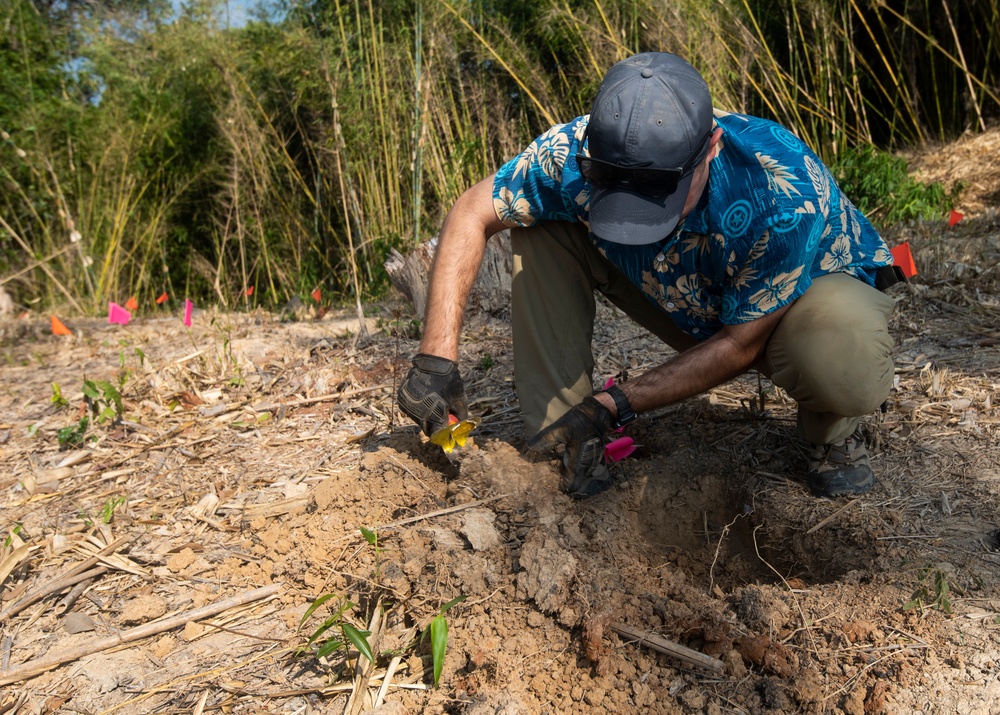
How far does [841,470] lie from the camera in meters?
1.96

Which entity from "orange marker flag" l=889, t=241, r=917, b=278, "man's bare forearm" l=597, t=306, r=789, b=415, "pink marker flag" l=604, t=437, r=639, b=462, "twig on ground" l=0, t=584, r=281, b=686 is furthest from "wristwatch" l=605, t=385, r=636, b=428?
"orange marker flag" l=889, t=241, r=917, b=278

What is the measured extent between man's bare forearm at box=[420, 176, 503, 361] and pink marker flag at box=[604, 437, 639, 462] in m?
0.54

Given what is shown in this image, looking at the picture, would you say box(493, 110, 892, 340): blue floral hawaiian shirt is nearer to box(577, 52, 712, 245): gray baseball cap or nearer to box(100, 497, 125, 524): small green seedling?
box(577, 52, 712, 245): gray baseball cap

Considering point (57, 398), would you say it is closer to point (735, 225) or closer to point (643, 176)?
point (643, 176)

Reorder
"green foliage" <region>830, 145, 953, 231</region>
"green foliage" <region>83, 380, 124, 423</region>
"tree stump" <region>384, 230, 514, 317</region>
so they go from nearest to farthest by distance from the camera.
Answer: "green foliage" <region>83, 380, 124, 423</region> < "tree stump" <region>384, 230, 514, 317</region> < "green foliage" <region>830, 145, 953, 231</region>

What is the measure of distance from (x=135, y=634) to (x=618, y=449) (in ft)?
4.36

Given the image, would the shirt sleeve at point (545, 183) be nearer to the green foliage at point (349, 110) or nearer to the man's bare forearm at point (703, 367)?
the man's bare forearm at point (703, 367)

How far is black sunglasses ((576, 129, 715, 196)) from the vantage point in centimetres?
161

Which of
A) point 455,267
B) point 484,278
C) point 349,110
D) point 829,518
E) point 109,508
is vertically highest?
point 349,110

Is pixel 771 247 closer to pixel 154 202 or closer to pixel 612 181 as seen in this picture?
pixel 612 181

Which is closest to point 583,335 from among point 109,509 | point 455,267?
point 455,267

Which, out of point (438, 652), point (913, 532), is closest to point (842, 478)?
point (913, 532)

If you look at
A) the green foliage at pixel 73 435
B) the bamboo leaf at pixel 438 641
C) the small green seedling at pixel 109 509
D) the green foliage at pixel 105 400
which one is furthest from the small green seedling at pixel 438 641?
the green foliage at pixel 73 435

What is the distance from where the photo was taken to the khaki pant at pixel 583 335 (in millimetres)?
1817
